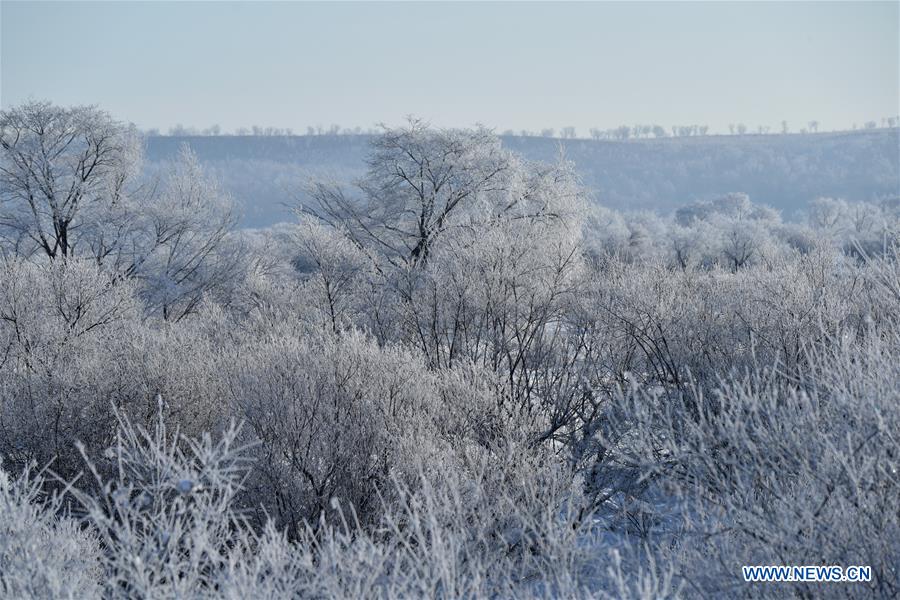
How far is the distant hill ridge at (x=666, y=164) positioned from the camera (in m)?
107

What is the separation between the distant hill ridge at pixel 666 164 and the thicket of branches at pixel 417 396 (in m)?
69.5

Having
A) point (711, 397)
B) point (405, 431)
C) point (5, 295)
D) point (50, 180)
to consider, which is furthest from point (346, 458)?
point (50, 180)

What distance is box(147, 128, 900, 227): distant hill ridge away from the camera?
107m

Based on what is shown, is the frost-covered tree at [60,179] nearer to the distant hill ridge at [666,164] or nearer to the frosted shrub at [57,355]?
the frosted shrub at [57,355]

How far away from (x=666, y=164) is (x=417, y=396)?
122 m

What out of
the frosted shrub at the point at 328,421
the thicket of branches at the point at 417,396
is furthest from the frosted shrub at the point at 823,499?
the frosted shrub at the point at 328,421

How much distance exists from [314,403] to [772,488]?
7973 millimetres

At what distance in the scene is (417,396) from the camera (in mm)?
14141

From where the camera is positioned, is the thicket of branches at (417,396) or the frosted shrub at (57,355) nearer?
the thicket of branches at (417,396)

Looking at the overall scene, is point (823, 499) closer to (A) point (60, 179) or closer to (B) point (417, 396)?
(B) point (417, 396)

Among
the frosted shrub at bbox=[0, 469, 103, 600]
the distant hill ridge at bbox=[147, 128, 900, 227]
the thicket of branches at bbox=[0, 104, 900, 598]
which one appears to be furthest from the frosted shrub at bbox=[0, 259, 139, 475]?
the distant hill ridge at bbox=[147, 128, 900, 227]

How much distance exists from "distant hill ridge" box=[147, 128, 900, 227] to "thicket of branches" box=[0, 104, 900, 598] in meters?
69.5

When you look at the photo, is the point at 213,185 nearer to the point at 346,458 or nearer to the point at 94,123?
the point at 94,123

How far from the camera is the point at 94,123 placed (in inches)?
1104
